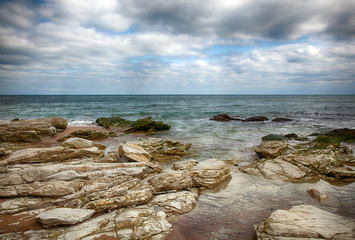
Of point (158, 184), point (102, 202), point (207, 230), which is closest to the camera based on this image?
point (207, 230)

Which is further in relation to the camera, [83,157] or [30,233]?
[83,157]

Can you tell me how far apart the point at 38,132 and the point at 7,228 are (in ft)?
41.2

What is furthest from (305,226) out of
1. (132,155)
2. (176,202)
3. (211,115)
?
(211,115)

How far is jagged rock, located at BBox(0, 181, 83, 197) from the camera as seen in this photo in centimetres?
562

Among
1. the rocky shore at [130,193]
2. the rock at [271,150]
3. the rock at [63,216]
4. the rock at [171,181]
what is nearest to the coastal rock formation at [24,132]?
the rocky shore at [130,193]

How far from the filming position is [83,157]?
9.28 m

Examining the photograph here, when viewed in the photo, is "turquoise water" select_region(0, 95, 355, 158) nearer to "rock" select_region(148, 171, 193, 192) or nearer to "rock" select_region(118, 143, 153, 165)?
"rock" select_region(118, 143, 153, 165)

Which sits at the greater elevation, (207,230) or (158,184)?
(158,184)

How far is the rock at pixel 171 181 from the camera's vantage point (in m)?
6.47

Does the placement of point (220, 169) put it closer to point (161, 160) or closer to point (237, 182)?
point (237, 182)

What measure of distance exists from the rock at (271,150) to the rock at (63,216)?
29.8 ft

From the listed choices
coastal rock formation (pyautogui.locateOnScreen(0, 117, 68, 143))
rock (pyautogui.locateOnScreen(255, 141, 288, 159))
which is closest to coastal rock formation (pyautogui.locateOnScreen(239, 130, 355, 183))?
rock (pyautogui.locateOnScreen(255, 141, 288, 159))

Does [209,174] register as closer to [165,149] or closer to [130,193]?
[130,193]

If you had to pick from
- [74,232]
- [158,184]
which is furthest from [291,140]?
[74,232]
